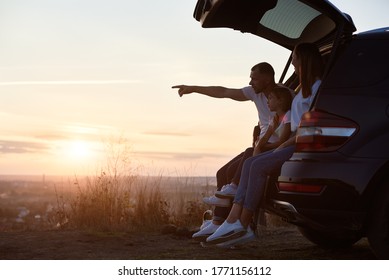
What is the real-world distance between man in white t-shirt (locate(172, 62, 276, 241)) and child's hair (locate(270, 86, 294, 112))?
0.29 meters

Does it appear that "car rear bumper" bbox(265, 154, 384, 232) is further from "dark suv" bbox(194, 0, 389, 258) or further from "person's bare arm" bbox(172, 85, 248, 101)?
"person's bare arm" bbox(172, 85, 248, 101)

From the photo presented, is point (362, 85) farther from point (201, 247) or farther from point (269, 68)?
point (201, 247)

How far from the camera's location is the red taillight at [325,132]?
4.69 meters

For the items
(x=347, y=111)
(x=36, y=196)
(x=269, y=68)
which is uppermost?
(x=269, y=68)

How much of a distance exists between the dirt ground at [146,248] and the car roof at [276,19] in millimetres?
2017

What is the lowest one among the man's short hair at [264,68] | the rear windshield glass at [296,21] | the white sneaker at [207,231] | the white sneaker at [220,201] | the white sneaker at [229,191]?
the white sneaker at [207,231]

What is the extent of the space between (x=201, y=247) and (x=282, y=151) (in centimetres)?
169

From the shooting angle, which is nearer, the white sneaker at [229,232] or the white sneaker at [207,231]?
the white sneaker at [229,232]

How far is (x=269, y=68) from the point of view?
247 inches

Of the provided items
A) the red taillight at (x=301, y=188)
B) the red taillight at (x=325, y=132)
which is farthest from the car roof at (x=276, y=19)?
the red taillight at (x=301, y=188)

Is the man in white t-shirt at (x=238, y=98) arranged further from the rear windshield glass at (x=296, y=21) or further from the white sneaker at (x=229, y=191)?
the rear windshield glass at (x=296, y=21)

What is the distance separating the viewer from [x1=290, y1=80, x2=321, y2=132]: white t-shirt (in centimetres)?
533

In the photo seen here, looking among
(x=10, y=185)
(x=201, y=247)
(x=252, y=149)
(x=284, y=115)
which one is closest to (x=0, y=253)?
(x=201, y=247)

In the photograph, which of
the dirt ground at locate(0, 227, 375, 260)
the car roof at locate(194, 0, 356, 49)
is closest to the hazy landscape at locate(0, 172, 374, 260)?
the dirt ground at locate(0, 227, 375, 260)
